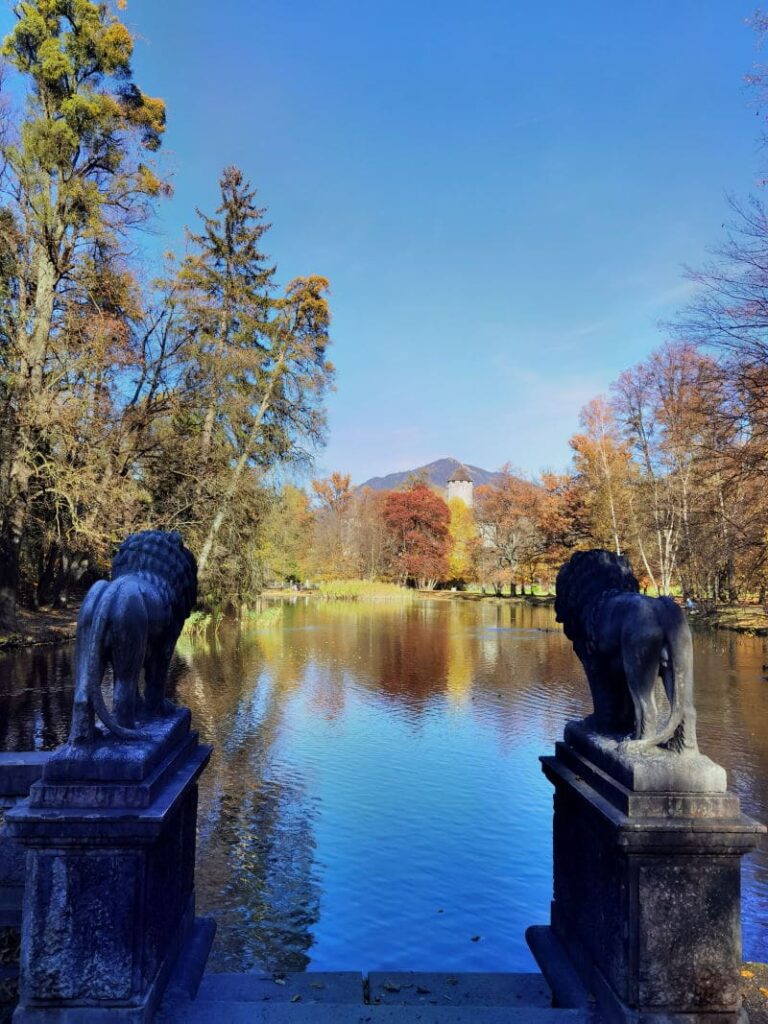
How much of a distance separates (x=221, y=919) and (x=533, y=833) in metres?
2.61

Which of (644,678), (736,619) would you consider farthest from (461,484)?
(644,678)

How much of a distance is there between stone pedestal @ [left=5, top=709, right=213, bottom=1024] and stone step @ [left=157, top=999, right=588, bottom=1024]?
16 cm

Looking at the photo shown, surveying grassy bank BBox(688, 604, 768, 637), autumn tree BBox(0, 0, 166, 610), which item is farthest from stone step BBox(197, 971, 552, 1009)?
grassy bank BBox(688, 604, 768, 637)

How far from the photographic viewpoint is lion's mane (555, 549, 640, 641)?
2914mm

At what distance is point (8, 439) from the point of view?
46.0 ft

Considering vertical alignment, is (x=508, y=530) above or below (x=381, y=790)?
above

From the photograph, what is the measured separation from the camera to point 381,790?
21.0ft

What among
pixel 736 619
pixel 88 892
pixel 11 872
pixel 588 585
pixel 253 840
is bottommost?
pixel 253 840

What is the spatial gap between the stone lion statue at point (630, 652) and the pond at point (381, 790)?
6.52 ft

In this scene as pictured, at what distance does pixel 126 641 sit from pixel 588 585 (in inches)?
75.9

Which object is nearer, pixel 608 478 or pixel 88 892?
pixel 88 892

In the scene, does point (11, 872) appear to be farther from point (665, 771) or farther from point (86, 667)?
point (665, 771)

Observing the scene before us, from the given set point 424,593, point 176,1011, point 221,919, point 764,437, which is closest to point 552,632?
point 764,437

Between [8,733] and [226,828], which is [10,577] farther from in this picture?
[226,828]
